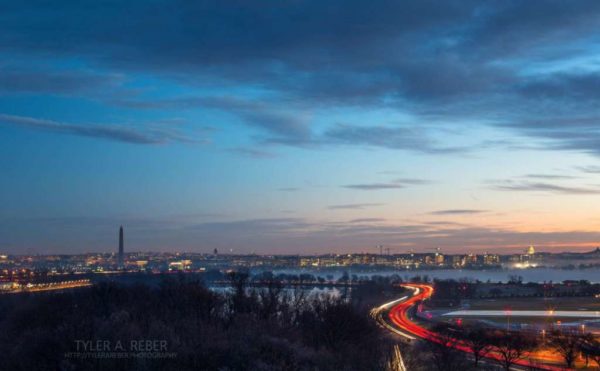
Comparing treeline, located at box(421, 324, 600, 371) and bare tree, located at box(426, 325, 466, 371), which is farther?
treeline, located at box(421, 324, 600, 371)

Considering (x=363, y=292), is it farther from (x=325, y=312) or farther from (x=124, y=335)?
(x=124, y=335)

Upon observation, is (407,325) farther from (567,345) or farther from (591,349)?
(591,349)

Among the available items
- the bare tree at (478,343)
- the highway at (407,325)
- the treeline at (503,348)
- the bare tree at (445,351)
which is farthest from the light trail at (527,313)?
the bare tree at (478,343)

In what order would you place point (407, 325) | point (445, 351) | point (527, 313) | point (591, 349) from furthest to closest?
point (527, 313) < point (407, 325) < point (591, 349) < point (445, 351)

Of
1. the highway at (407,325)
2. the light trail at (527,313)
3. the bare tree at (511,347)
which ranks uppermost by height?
the bare tree at (511,347)

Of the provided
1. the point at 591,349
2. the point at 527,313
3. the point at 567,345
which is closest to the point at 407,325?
the point at 527,313

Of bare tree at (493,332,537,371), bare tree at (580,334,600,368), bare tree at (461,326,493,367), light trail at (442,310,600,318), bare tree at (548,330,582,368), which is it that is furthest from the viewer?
light trail at (442,310,600,318)

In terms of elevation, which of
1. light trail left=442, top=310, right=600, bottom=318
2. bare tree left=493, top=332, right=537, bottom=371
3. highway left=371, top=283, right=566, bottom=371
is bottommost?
light trail left=442, top=310, right=600, bottom=318

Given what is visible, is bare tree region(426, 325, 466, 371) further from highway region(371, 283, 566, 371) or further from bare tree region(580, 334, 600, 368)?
bare tree region(580, 334, 600, 368)

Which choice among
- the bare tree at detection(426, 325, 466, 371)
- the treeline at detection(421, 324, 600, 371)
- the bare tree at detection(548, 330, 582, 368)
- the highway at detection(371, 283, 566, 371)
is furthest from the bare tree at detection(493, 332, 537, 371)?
the bare tree at detection(426, 325, 466, 371)

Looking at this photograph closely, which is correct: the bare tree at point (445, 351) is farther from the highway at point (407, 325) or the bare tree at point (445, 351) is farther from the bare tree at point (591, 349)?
the bare tree at point (591, 349)

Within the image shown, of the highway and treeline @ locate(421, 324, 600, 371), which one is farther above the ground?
treeline @ locate(421, 324, 600, 371)
